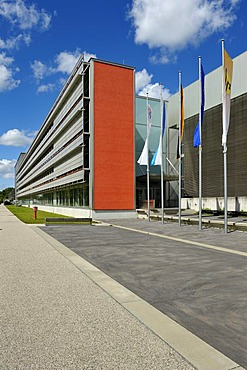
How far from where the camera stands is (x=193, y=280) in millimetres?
7516

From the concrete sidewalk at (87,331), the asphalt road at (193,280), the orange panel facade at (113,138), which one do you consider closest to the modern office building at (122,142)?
the orange panel facade at (113,138)

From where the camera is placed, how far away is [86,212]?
115 feet

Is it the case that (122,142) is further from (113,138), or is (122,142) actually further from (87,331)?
(87,331)

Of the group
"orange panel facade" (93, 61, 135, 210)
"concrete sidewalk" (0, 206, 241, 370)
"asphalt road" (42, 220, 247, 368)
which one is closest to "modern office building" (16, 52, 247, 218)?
"orange panel facade" (93, 61, 135, 210)

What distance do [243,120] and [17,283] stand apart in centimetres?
3017

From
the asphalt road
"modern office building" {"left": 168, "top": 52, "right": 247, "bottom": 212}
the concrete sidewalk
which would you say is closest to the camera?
the concrete sidewalk

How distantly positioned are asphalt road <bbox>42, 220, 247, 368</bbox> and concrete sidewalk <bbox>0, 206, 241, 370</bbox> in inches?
13.2

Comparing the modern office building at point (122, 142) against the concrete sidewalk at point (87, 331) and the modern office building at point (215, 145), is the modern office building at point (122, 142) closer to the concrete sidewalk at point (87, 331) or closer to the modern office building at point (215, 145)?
the modern office building at point (215, 145)

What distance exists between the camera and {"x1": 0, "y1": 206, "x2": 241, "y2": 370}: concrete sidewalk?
3.58 m

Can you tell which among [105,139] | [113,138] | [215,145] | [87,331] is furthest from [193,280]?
[215,145]

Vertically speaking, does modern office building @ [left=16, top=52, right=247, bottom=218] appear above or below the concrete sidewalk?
above

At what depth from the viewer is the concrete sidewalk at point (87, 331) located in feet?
11.7

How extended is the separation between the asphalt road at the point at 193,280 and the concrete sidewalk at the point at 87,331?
334mm

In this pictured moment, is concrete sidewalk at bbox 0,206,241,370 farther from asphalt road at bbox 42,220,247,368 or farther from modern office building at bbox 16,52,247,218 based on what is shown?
modern office building at bbox 16,52,247,218
